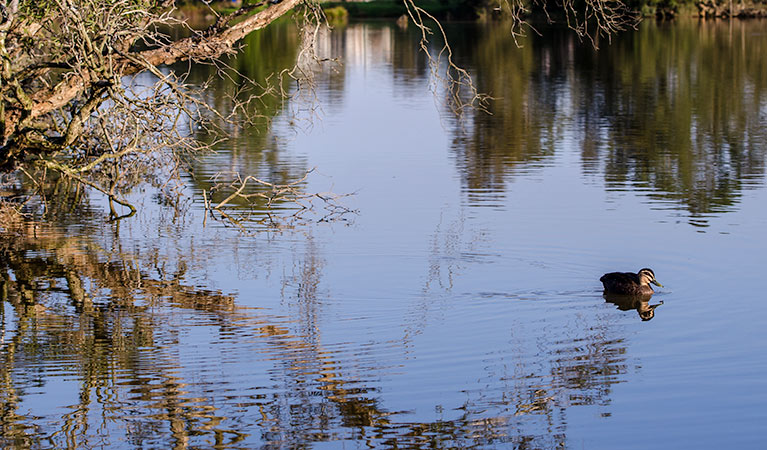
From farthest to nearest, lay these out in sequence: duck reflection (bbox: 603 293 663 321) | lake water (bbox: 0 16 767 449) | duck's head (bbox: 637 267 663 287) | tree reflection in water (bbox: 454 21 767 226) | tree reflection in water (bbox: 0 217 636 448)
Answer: tree reflection in water (bbox: 454 21 767 226) < duck's head (bbox: 637 267 663 287) < duck reflection (bbox: 603 293 663 321) < lake water (bbox: 0 16 767 449) < tree reflection in water (bbox: 0 217 636 448)

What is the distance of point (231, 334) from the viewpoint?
983 centimetres

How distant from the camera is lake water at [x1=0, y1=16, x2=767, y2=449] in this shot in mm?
7695

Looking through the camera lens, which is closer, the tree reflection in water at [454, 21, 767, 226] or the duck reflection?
the duck reflection

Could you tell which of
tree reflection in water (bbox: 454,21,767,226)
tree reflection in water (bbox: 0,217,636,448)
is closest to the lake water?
tree reflection in water (bbox: 0,217,636,448)

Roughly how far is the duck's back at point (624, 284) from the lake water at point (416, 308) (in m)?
0.16

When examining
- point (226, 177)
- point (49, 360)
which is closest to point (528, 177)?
point (226, 177)

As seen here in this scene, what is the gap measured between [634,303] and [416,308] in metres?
2.09

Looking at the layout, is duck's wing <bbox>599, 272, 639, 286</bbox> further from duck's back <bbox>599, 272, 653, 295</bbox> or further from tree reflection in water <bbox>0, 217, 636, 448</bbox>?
tree reflection in water <bbox>0, 217, 636, 448</bbox>

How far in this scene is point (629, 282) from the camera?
11.0m

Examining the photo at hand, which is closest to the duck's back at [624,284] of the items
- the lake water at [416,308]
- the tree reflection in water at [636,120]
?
the lake water at [416,308]

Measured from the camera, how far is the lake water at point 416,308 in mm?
7695

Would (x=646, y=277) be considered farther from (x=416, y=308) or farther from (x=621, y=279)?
(x=416, y=308)

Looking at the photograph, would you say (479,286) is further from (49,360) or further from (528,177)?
(528,177)

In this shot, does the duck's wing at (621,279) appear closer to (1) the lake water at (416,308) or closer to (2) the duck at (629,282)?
(2) the duck at (629,282)
